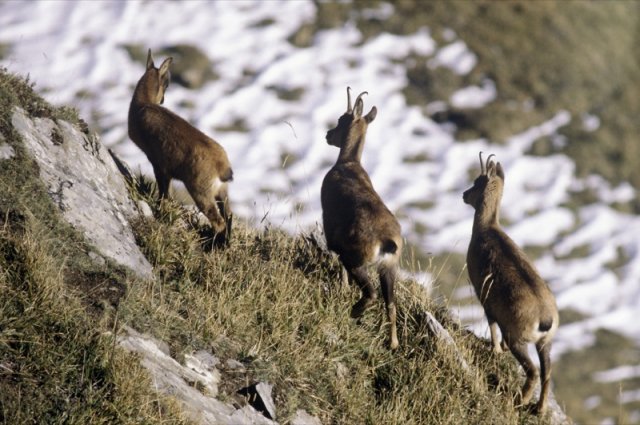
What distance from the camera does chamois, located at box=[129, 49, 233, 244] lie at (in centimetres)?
742

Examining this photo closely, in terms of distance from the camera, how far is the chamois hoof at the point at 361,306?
6.91 meters

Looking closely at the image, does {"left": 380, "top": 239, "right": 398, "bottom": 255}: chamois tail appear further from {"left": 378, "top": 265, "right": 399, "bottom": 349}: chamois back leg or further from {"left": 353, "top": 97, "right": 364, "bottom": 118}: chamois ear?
{"left": 353, "top": 97, "right": 364, "bottom": 118}: chamois ear

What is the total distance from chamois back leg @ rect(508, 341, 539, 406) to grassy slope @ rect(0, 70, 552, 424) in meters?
0.13

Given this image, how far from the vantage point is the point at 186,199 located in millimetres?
7789

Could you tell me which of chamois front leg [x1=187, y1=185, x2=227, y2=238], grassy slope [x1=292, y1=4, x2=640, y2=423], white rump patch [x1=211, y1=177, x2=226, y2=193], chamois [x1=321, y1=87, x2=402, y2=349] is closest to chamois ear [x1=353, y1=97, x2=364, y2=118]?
chamois [x1=321, y1=87, x2=402, y2=349]

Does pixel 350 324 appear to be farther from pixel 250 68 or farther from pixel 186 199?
pixel 250 68

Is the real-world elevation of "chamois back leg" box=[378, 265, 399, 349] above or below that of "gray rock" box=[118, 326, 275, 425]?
above

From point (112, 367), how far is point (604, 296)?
23.9 metres

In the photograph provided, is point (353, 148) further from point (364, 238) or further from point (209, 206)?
point (364, 238)

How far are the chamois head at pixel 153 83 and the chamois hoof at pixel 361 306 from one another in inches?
115

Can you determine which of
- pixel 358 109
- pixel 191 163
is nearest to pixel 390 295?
pixel 191 163

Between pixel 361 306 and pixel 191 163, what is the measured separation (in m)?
1.80

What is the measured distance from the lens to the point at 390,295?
6941mm

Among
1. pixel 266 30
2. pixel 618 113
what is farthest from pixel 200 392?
pixel 618 113
